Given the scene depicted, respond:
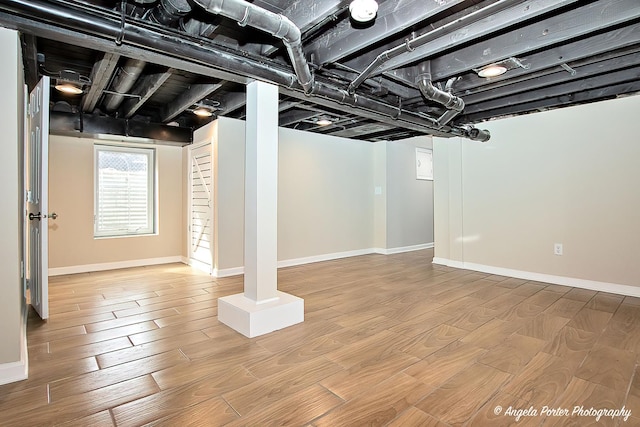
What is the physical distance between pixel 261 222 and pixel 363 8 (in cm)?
161

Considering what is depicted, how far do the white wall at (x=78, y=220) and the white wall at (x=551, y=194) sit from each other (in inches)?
188

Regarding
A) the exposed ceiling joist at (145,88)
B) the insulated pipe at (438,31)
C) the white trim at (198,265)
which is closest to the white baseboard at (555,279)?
the insulated pipe at (438,31)

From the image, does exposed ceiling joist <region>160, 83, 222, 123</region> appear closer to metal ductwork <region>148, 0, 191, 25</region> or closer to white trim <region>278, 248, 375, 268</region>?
metal ductwork <region>148, 0, 191, 25</region>

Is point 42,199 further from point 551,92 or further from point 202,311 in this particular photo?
point 551,92

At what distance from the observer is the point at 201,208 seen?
16.2ft

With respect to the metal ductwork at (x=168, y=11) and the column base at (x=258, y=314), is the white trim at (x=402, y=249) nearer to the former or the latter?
the column base at (x=258, y=314)

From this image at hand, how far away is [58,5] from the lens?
1724mm

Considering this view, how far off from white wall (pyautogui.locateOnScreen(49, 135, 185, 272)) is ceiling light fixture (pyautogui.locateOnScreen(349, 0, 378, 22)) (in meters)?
4.46

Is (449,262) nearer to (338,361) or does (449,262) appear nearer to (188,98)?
(338,361)

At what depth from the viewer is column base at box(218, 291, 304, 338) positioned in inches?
98.9

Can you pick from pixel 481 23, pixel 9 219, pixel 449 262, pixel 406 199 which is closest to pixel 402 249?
pixel 406 199

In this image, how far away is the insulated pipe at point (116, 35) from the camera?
172 cm

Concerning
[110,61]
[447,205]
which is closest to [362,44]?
[110,61]

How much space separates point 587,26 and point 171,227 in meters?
5.54
